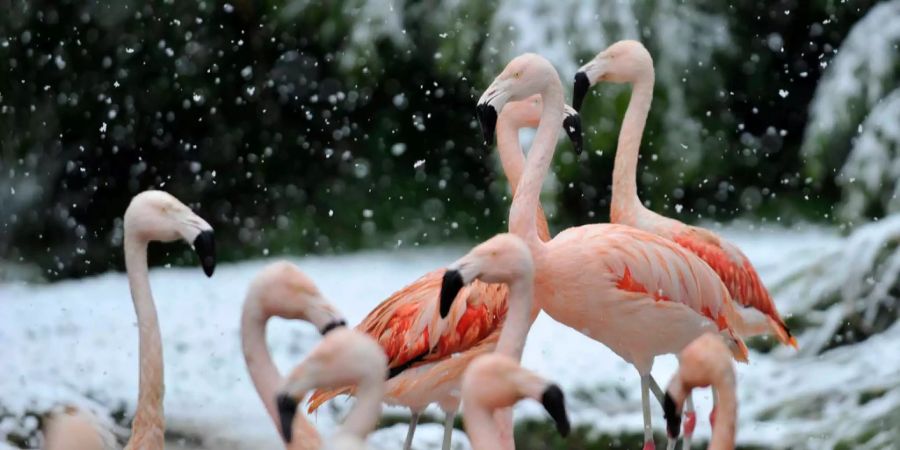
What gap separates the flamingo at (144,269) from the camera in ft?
9.38

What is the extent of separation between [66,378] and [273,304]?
369cm

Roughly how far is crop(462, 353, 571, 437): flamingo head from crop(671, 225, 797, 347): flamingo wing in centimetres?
151

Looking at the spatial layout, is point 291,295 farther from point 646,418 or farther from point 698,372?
point 646,418

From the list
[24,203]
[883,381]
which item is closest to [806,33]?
[883,381]

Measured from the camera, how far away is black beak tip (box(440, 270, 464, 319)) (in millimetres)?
2816

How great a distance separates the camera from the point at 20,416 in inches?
222

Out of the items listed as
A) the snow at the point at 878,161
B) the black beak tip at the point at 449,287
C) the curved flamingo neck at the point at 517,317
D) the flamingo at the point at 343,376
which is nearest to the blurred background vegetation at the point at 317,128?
the snow at the point at 878,161

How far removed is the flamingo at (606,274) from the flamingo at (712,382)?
0.90 meters

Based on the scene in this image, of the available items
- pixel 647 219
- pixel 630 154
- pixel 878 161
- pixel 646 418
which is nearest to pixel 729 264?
pixel 647 219

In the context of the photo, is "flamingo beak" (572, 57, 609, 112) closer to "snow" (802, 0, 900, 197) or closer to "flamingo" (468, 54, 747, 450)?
"flamingo" (468, 54, 747, 450)

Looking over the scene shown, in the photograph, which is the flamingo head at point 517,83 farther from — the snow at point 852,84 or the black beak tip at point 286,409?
the snow at point 852,84

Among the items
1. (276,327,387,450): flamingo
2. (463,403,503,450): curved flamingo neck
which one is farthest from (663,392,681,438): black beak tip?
(276,327,387,450): flamingo

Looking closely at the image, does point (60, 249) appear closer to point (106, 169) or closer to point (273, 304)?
point (106, 169)

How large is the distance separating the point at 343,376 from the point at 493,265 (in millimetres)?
576
